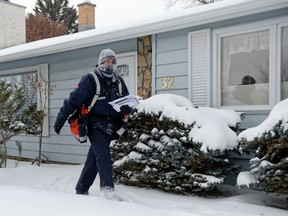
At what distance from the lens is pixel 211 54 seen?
5824 mm

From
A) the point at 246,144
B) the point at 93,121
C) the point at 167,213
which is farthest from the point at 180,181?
the point at 167,213

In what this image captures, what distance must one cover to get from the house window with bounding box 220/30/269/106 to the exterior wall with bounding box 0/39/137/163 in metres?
2.79

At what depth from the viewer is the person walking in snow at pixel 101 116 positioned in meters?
4.05

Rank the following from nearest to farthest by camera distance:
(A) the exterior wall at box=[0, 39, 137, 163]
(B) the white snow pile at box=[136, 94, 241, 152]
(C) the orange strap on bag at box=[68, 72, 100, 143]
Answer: (C) the orange strap on bag at box=[68, 72, 100, 143], (B) the white snow pile at box=[136, 94, 241, 152], (A) the exterior wall at box=[0, 39, 137, 163]

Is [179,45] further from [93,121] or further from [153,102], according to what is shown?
[93,121]

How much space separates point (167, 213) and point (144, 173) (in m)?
2.16

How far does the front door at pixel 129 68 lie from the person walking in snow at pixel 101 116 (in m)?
2.82

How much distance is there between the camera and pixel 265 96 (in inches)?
209

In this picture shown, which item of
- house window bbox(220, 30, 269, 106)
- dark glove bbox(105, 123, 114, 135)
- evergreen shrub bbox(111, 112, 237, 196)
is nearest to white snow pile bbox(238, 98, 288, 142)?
evergreen shrub bbox(111, 112, 237, 196)

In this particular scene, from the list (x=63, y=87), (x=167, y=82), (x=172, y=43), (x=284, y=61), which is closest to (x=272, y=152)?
(x=284, y=61)

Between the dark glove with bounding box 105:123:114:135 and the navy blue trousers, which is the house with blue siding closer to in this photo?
the dark glove with bounding box 105:123:114:135

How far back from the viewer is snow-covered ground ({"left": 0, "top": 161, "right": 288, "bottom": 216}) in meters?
2.67

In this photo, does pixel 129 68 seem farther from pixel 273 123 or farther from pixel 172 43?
pixel 273 123

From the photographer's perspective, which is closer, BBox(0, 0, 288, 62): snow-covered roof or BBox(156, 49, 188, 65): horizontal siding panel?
BBox(0, 0, 288, 62): snow-covered roof
